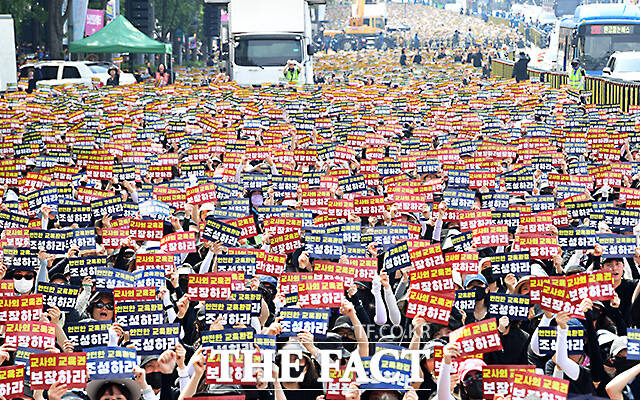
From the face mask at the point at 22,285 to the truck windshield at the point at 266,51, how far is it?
81.2 ft

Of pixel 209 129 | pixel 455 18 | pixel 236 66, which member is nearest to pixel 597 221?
pixel 209 129

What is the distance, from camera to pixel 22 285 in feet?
34.4

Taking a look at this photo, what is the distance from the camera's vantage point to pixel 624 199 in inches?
529

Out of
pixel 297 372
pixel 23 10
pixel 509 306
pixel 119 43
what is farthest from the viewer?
pixel 23 10

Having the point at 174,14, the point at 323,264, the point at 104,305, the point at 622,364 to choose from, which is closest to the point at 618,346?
the point at 622,364

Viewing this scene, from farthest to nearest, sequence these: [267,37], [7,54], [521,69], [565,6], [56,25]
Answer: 1. [565,6]
2. [56,25]
3. [521,69]
4. [7,54]
5. [267,37]

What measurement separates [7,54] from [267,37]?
7.90 m

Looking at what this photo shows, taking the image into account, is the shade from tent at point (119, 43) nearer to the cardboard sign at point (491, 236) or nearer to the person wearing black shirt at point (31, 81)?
the person wearing black shirt at point (31, 81)

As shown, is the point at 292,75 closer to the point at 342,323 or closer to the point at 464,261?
the point at 464,261

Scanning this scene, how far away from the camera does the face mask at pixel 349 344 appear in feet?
27.9

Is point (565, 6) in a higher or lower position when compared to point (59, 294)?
higher

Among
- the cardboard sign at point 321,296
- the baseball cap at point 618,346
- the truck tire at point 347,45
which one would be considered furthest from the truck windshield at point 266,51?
the truck tire at point 347,45

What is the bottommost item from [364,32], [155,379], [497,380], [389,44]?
[389,44]

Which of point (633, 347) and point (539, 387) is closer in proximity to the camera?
point (539, 387)
